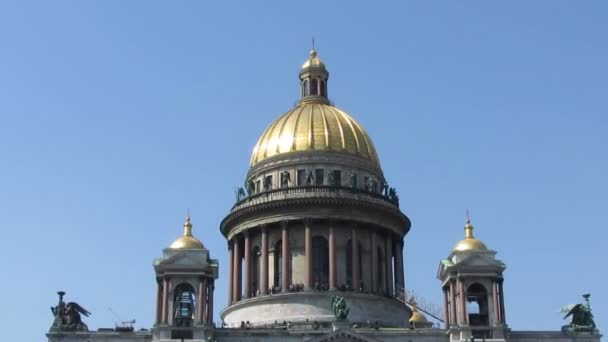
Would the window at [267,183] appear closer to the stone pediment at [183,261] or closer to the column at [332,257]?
the column at [332,257]

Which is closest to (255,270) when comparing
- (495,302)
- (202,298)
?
(202,298)

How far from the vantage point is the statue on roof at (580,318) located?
7412 centimetres

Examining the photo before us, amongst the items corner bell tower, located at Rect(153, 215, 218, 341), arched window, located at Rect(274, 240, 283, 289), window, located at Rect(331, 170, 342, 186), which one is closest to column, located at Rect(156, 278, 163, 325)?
corner bell tower, located at Rect(153, 215, 218, 341)

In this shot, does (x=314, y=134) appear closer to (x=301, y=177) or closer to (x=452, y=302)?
(x=301, y=177)

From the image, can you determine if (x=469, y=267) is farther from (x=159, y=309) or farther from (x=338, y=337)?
(x=159, y=309)

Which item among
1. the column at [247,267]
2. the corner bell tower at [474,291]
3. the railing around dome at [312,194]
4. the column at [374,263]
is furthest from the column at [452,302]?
the column at [247,267]

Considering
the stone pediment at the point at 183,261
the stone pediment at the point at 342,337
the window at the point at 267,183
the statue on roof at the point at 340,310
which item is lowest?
the stone pediment at the point at 342,337

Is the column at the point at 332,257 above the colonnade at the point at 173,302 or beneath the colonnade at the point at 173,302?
above

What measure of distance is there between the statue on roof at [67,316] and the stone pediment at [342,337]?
1580 centimetres

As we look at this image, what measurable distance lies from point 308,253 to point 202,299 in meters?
12.6

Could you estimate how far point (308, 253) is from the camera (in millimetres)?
84125

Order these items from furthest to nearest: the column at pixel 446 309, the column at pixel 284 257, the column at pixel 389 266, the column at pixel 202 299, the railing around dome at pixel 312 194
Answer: the column at pixel 389 266 < the railing around dome at pixel 312 194 < the column at pixel 284 257 < the column at pixel 446 309 < the column at pixel 202 299

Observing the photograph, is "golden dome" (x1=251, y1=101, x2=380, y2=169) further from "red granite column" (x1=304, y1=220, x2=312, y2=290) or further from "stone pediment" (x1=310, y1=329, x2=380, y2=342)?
"stone pediment" (x1=310, y1=329, x2=380, y2=342)

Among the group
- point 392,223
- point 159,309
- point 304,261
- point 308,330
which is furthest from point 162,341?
point 392,223
